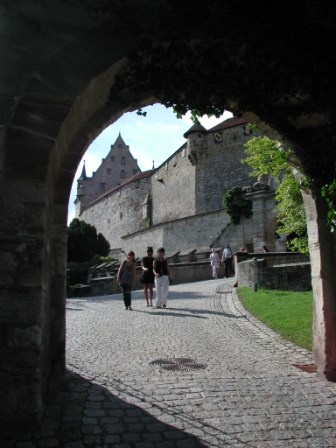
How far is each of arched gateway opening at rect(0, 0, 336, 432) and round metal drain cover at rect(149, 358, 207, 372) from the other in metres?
1.94

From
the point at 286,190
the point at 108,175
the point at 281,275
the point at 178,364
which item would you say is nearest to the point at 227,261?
the point at 281,275

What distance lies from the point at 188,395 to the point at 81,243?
38.9 metres

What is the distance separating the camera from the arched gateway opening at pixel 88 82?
3256 millimetres

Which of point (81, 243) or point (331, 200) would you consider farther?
point (81, 243)

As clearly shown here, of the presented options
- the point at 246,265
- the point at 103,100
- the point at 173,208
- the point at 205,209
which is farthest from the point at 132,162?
the point at 103,100

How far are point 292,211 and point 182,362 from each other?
8073mm

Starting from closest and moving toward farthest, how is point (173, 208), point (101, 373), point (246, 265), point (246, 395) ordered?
point (246, 395) → point (101, 373) → point (246, 265) → point (173, 208)

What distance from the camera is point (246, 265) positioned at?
15258 millimetres

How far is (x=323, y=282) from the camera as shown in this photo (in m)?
4.91

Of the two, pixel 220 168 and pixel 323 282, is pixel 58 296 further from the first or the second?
pixel 220 168

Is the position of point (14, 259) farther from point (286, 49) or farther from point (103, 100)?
point (286, 49)

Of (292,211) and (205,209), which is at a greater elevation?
(205,209)

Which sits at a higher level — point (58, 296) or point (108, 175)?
Result: point (108, 175)

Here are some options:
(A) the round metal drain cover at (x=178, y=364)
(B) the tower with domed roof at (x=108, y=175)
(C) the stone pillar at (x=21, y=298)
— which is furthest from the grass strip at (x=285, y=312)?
(B) the tower with domed roof at (x=108, y=175)
